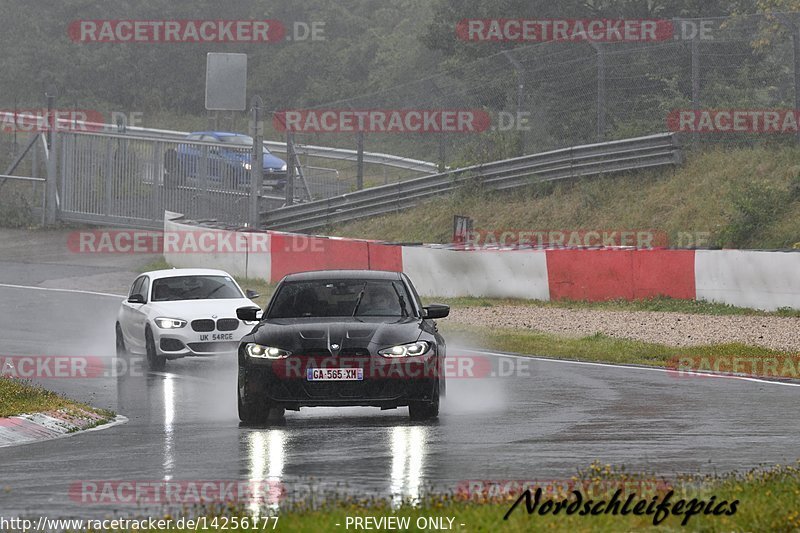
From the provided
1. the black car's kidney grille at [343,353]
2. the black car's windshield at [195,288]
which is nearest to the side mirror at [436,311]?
the black car's kidney grille at [343,353]

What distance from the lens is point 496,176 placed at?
35.4 meters

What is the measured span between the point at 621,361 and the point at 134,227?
837 inches

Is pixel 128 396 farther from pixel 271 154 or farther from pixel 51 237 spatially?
pixel 271 154

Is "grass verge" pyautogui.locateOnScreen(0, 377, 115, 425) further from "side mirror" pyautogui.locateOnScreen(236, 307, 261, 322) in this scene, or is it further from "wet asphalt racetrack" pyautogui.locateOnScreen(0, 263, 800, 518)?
"side mirror" pyautogui.locateOnScreen(236, 307, 261, 322)

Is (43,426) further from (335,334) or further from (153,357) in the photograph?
(153,357)

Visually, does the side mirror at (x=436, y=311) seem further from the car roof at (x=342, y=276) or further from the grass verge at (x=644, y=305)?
the grass verge at (x=644, y=305)

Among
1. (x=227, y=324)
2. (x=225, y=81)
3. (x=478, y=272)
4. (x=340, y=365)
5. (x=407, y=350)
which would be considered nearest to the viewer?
Result: (x=340, y=365)

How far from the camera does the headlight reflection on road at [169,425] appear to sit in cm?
1066

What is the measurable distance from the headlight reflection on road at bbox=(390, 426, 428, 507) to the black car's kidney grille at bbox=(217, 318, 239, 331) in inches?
276

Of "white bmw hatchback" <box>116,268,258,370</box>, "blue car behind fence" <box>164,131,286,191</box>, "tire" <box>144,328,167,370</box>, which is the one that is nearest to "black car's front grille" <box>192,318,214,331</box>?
"white bmw hatchback" <box>116,268,258,370</box>

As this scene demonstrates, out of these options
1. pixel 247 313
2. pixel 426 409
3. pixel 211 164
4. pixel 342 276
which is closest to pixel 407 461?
pixel 426 409

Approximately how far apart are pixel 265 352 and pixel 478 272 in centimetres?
1452

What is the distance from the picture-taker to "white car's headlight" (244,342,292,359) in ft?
42.4

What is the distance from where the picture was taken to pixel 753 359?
18.8m
